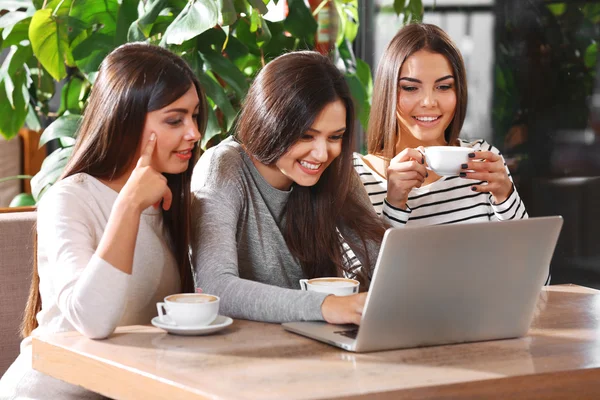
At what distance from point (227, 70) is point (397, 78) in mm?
557

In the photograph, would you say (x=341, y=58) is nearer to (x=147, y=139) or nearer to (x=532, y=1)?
(x=532, y=1)

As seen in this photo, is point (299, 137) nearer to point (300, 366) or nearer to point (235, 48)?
point (300, 366)

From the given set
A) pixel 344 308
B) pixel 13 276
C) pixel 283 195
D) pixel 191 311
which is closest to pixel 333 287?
pixel 344 308

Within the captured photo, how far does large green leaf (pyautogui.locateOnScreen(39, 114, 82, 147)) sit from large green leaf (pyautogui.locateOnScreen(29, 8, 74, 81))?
0.15m

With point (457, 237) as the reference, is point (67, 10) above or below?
above

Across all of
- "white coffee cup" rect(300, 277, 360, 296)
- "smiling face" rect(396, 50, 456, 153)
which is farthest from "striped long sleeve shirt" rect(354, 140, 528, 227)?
"white coffee cup" rect(300, 277, 360, 296)

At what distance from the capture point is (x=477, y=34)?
329cm

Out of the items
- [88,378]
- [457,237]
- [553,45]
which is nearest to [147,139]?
[88,378]

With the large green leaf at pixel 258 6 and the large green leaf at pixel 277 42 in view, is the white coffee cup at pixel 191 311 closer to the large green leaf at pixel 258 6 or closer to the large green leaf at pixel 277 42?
the large green leaf at pixel 258 6

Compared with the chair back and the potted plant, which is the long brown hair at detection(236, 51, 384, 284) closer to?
the potted plant

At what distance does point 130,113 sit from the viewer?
1779 mm

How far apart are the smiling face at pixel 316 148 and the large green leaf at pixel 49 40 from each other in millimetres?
1065

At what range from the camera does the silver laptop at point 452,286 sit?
137 centimetres

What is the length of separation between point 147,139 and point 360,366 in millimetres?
709
